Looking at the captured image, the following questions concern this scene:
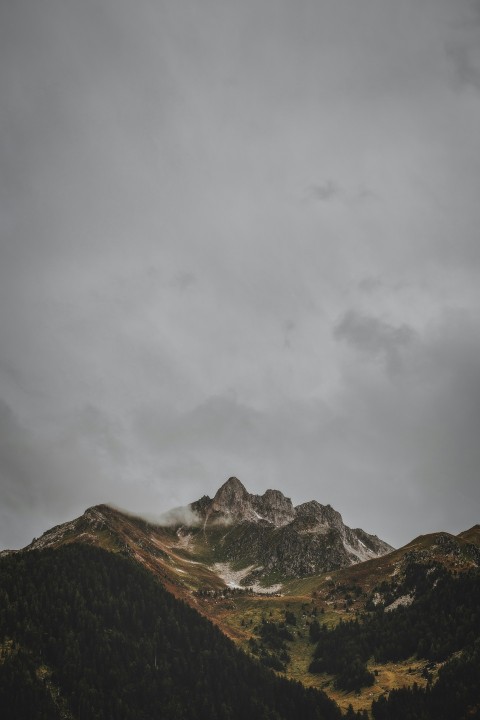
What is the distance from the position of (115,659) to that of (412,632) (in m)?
106

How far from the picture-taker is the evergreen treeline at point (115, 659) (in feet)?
437

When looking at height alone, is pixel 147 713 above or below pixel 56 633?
below

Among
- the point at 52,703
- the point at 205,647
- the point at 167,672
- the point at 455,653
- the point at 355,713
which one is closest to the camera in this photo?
the point at 52,703

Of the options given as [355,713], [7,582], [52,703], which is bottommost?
[355,713]

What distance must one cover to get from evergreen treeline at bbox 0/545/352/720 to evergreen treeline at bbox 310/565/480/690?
74.4ft

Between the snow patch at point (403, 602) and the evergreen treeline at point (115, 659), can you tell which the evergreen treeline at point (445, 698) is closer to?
the evergreen treeline at point (115, 659)

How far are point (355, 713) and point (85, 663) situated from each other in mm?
84233

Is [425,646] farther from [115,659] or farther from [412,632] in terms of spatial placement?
[115,659]

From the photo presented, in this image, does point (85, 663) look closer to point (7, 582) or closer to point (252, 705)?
point (7, 582)

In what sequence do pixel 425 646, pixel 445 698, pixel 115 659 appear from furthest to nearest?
1. pixel 425 646
2. pixel 115 659
3. pixel 445 698

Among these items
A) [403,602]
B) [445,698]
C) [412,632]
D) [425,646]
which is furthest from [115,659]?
[403,602]

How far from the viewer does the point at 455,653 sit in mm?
146000

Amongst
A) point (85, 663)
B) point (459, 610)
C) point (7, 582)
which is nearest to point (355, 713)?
point (459, 610)

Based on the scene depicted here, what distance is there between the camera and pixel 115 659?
153375mm
